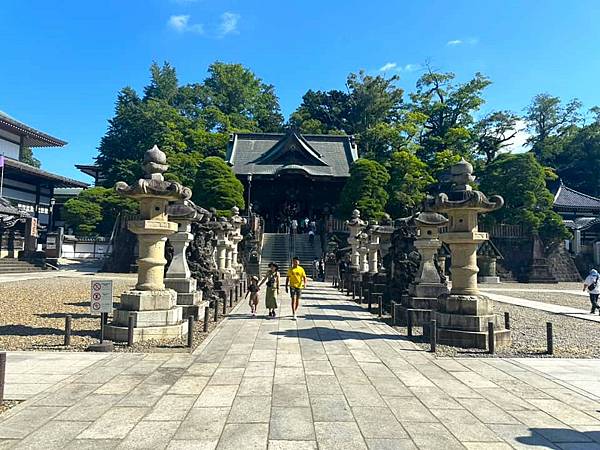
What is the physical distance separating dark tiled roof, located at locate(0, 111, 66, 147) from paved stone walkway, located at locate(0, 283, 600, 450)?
41590 millimetres

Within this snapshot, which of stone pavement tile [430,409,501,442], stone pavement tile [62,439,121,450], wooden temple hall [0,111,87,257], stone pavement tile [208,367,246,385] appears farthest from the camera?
wooden temple hall [0,111,87,257]

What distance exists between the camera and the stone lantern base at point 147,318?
914 cm

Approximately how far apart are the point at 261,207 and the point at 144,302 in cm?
3351

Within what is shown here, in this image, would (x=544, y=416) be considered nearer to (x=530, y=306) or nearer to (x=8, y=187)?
(x=530, y=306)

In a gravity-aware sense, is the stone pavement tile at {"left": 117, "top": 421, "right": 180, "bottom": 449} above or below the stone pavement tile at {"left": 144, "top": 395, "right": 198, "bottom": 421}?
below

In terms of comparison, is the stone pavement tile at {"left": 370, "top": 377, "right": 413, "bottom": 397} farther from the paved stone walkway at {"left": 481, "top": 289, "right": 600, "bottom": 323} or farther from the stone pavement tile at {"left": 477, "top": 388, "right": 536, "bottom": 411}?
the paved stone walkway at {"left": 481, "top": 289, "right": 600, "bottom": 323}

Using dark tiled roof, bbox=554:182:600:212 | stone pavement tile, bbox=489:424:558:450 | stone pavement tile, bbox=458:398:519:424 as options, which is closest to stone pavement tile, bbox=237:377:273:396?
stone pavement tile, bbox=458:398:519:424

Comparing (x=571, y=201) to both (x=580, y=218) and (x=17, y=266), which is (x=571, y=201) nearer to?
(x=580, y=218)

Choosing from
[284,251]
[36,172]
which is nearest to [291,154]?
[284,251]

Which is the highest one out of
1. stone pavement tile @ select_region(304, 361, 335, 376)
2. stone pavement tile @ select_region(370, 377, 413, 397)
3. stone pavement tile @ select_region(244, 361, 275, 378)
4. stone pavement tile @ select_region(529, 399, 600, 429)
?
stone pavement tile @ select_region(244, 361, 275, 378)

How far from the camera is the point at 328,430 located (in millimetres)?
4637

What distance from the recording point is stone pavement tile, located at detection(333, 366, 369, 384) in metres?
6.53

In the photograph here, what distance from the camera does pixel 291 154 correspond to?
44031 mm

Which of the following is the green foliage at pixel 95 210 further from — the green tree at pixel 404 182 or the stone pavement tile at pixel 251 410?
the stone pavement tile at pixel 251 410
